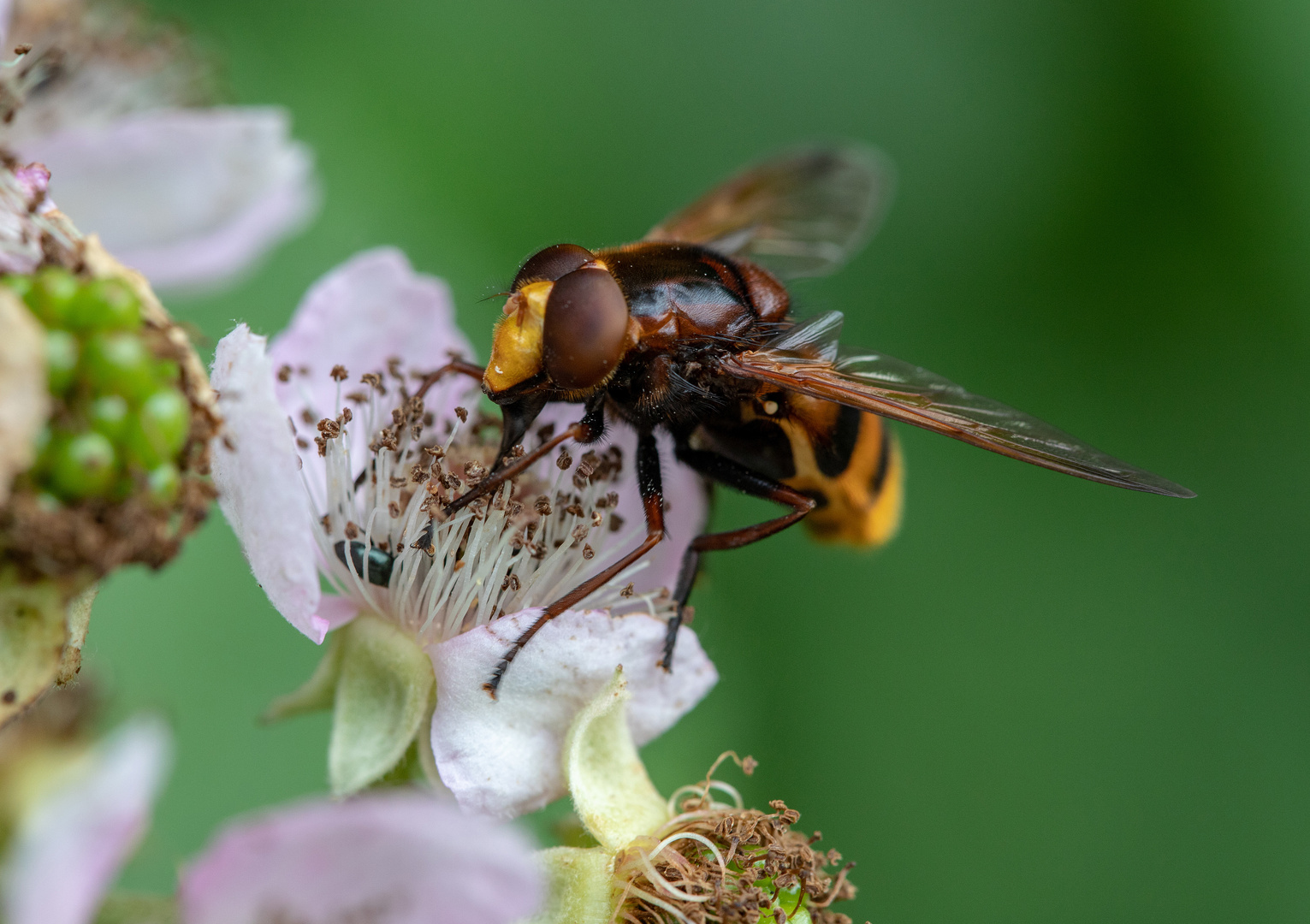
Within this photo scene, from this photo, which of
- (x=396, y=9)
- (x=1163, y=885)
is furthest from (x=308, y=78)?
(x=1163, y=885)

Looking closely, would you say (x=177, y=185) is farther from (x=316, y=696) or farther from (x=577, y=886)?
(x=577, y=886)

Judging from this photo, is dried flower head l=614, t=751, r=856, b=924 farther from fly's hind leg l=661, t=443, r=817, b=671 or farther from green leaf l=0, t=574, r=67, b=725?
green leaf l=0, t=574, r=67, b=725

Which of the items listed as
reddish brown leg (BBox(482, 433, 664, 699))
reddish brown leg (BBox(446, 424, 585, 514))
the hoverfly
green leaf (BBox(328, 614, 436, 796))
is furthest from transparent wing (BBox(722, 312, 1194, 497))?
green leaf (BBox(328, 614, 436, 796))

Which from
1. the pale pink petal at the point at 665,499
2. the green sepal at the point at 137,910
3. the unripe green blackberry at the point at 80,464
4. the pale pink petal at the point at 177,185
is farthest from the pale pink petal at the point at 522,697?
the pale pink petal at the point at 177,185

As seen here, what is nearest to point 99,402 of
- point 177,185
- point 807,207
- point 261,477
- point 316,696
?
point 261,477

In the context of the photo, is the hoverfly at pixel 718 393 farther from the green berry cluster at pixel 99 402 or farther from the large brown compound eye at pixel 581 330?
the green berry cluster at pixel 99 402
